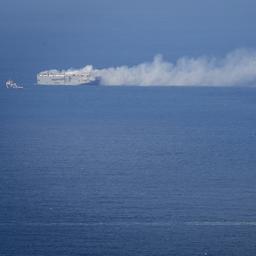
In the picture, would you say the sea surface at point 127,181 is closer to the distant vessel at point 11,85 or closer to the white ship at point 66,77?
the distant vessel at point 11,85

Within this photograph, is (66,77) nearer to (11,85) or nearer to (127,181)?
(11,85)

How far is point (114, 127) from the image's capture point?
132 ft

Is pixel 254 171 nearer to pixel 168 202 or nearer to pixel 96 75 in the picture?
pixel 168 202

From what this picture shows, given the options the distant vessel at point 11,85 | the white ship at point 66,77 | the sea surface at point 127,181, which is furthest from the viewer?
the white ship at point 66,77

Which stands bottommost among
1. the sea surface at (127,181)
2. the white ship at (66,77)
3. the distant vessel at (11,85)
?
the sea surface at (127,181)

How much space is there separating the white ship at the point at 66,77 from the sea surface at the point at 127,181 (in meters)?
12.0

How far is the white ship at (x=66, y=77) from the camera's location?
60.3m

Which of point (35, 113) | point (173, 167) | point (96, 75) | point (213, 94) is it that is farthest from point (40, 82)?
point (173, 167)

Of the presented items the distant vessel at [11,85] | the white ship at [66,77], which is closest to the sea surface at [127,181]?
the distant vessel at [11,85]

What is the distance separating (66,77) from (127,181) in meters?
35.0

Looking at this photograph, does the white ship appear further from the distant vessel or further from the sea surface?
the sea surface

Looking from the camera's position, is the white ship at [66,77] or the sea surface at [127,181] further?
the white ship at [66,77]

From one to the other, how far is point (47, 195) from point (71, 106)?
1004 inches

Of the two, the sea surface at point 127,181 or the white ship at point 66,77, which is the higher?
the white ship at point 66,77
